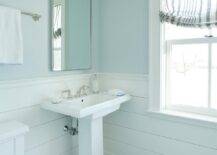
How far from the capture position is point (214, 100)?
1.88m

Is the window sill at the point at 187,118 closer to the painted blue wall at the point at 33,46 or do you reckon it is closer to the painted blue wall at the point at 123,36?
the painted blue wall at the point at 123,36

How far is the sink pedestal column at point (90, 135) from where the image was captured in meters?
1.91

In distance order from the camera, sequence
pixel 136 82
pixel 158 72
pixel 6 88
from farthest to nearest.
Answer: pixel 136 82, pixel 158 72, pixel 6 88

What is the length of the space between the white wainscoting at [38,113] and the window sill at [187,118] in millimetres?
864

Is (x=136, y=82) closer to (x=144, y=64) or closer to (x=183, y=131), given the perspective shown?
(x=144, y=64)

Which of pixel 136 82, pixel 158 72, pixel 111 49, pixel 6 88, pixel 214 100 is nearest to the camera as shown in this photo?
pixel 6 88

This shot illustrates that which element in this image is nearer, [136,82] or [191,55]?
[191,55]

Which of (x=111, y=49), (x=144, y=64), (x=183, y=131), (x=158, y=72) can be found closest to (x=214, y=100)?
(x=183, y=131)

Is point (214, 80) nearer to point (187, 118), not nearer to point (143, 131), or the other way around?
point (187, 118)

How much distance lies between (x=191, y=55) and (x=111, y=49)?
0.83 metres

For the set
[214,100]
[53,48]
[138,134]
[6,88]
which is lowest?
[138,134]

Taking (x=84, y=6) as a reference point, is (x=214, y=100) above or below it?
below

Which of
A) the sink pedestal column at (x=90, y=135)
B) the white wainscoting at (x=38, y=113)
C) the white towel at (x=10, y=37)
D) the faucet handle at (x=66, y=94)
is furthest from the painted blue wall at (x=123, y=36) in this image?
the white towel at (x=10, y=37)

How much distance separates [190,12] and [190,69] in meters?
0.50
